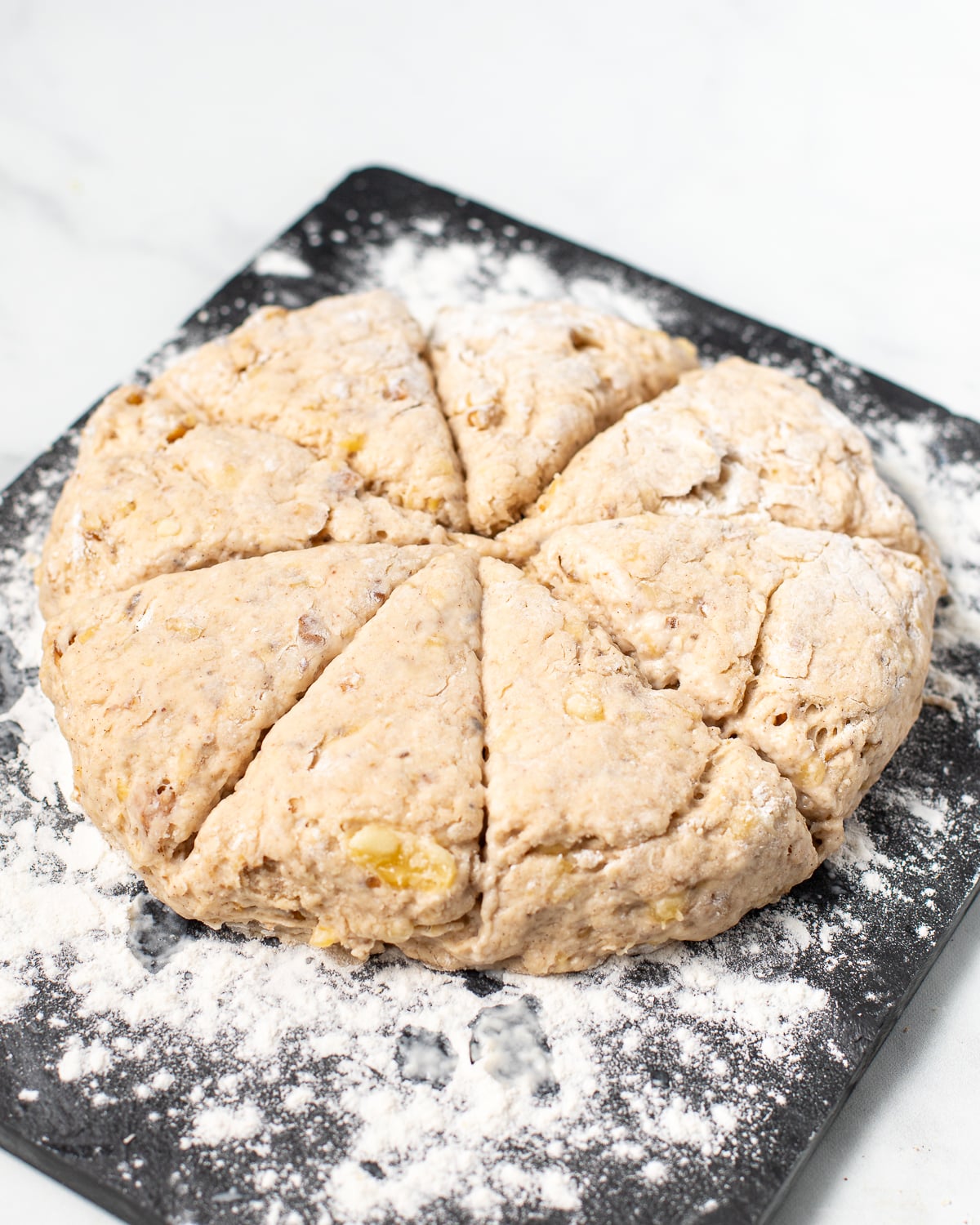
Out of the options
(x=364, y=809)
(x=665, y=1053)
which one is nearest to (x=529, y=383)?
(x=364, y=809)

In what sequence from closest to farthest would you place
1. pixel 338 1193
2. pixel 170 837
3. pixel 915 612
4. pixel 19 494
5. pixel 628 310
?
pixel 338 1193 → pixel 170 837 → pixel 915 612 → pixel 19 494 → pixel 628 310

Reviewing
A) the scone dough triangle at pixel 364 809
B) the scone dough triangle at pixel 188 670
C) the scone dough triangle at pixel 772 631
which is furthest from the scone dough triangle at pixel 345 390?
the scone dough triangle at pixel 364 809

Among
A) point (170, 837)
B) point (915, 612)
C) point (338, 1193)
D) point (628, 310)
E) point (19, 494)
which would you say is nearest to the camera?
point (338, 1193)

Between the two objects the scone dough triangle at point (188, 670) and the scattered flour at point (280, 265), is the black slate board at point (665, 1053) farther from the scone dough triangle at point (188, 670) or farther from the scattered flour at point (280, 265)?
the scattered flour at point (280, 265)

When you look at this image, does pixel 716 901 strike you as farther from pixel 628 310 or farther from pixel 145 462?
pixel 628 310

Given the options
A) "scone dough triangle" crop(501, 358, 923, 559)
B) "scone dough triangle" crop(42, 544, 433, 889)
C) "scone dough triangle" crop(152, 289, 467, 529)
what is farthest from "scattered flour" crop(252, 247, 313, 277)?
"scone dough triangle" crop(42, 544, 433, 889)

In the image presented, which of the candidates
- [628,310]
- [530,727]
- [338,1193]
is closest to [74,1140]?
[338,1193]

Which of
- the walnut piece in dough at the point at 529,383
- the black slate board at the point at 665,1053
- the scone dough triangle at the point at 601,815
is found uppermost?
the walnut piece in dough at the point at 529,383
